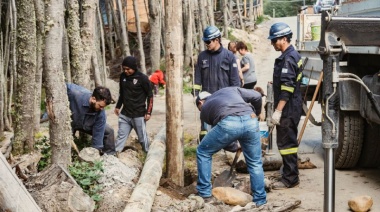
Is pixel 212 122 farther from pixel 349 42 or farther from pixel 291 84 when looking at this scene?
pixel 349 42

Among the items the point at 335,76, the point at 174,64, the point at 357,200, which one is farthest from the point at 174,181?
the point at 335,76

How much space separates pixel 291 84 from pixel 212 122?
1167mm

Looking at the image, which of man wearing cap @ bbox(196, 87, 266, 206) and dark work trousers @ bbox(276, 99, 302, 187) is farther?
dark work trousers @ bbox(276, 99, 302, 187)

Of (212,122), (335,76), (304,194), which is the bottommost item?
(304,194)

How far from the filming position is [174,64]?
22.5ft

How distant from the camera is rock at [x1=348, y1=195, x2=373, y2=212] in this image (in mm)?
5988

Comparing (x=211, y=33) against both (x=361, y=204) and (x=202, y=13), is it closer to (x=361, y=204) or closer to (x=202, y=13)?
(x=361, y=204)

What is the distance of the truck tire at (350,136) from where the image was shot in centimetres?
750

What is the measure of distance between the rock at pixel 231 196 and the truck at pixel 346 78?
1.19 metres

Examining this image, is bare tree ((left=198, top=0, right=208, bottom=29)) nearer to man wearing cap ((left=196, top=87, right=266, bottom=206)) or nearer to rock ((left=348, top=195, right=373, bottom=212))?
man wearing cap ((left=196, top=87, right=266, bottom=206))

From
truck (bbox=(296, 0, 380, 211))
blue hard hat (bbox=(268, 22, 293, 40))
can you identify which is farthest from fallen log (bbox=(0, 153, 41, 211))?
blue hard hat (bbox=(268, 22, 293, 40))

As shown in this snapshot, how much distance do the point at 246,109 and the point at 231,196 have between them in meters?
1.02

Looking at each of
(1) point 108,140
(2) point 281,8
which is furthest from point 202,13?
(2) point 281,8

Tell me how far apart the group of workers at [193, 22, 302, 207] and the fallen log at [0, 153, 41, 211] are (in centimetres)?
239
